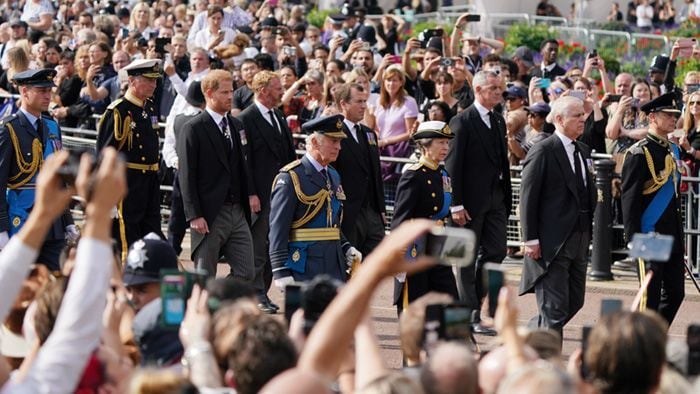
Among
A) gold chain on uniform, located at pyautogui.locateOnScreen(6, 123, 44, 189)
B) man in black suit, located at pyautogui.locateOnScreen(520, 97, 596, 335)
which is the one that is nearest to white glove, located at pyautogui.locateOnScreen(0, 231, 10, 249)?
gold chain on uniform, located at pyautogui.locateOnScreen(6, 123, 44, 189)

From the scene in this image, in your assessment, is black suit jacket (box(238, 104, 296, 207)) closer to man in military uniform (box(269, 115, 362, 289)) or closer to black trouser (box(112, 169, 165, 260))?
black trouser (box(112, 169, 165, 260))

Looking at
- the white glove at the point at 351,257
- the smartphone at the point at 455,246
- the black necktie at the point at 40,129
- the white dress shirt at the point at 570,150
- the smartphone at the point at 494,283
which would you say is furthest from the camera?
the black necktie at the point at 40,129

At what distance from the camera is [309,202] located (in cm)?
1063

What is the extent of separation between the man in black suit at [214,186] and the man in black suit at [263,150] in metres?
0.63

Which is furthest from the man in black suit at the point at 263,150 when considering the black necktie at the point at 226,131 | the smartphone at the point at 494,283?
the smartphone at the point at 494,283

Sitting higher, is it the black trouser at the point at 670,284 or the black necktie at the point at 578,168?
the black necktie at the point at 578,168

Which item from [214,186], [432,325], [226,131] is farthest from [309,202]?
[432,325]

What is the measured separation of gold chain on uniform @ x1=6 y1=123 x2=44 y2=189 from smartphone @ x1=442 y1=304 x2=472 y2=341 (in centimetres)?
613

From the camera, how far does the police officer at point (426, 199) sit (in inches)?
438

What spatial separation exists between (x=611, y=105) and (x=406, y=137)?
2.01 meters

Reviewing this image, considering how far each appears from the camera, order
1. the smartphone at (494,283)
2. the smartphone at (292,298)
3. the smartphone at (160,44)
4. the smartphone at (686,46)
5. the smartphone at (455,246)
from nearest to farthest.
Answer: the smartphone at (455,246) → the smartphone at (494,283) → the smartphone at (292,298) → the smartphone at (686,46) → the smartphone at (160,44)

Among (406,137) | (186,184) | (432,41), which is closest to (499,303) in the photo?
(186,184)

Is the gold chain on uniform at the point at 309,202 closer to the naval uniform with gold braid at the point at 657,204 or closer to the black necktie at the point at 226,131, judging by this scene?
the black necktie at the point at 226,131

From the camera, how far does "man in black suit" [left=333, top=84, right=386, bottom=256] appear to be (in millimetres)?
12398
